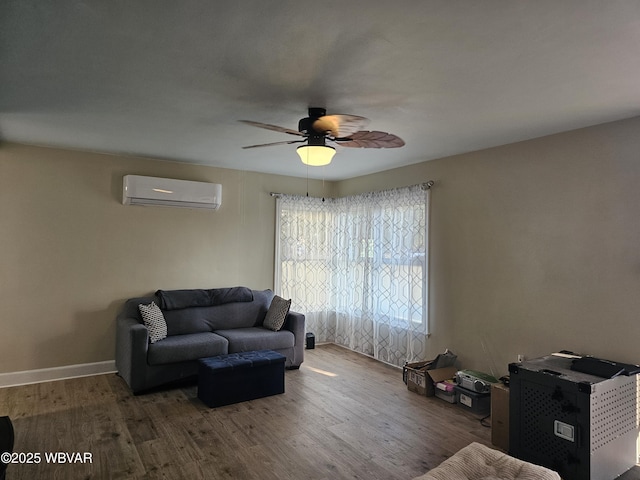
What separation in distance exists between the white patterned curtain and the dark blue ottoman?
1.61 meters

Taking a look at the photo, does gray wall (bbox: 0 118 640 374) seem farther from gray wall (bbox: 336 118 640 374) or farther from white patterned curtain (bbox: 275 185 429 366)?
white patterned curtain (bbox: 275 185 429 366)

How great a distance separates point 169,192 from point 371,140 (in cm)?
276

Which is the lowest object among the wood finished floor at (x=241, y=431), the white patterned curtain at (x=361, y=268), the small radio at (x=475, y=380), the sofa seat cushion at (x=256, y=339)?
the wood finished floor at (x=241, y=431)

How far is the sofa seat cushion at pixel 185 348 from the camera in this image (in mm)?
3867

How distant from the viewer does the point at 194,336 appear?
429cm

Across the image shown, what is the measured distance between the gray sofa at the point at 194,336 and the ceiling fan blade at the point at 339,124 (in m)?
2.58

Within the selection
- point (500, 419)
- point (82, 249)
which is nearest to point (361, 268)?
point (500, 419)

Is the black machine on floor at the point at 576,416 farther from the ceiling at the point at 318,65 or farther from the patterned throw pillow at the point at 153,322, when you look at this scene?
the patterned throw pillow at the point at 153,322

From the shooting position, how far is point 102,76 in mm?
2381

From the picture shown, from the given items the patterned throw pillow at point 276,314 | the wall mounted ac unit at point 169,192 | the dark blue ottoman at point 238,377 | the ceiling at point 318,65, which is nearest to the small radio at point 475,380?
the dark blue ottoman at point 238,377

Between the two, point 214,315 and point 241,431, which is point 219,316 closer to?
point 214,315

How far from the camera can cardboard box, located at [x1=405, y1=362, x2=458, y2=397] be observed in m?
3.90

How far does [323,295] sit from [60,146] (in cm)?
373

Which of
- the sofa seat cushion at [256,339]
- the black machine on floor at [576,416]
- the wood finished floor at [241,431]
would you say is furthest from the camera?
the sofa seat cushion at [256,339]
